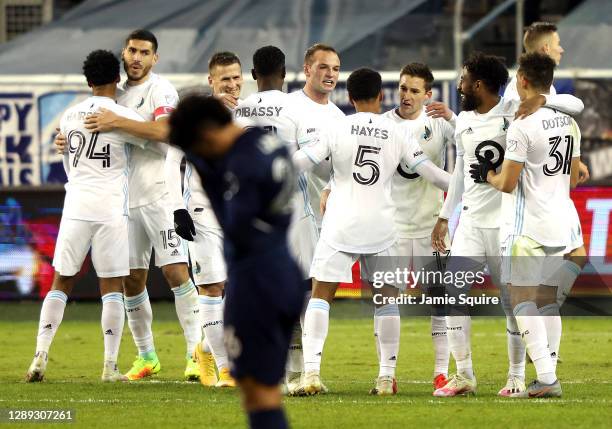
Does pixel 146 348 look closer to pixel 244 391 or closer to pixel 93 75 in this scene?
pixel 93 75

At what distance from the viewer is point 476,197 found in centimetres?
971

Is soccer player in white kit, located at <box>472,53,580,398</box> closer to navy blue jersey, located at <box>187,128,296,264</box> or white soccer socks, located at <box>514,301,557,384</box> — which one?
white soccer socks, located at <box>514,301,557,384</box>

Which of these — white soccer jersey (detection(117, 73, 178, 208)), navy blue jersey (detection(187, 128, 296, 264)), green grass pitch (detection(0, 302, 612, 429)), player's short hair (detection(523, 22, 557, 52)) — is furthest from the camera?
white soccer jersey (detection(117, 73, 178, 208))

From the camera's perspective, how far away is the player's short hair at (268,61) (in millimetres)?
9867

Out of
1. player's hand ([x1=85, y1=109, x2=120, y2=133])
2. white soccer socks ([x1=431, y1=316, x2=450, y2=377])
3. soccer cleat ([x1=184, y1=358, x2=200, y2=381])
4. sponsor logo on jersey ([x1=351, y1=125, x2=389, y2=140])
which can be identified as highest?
player's hand ([x1=85, y1=109, x2=120, y2=133])

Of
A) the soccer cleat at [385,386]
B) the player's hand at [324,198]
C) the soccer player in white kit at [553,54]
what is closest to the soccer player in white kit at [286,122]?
the player's hand at [324,198]

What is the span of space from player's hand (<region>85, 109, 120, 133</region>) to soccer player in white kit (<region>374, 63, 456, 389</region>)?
6.79 feet

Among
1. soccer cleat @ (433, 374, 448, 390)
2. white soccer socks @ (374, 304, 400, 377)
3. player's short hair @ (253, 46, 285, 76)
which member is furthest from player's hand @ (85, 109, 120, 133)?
soccer cleat @ (433, 374, 448, 390)

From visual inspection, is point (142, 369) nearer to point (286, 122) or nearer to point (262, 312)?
point (286, 122)

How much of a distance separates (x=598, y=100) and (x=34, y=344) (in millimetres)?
8518

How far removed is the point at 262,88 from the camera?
33.0 ft

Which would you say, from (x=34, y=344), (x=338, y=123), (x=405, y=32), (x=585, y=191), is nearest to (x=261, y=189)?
(x=338, y=123)

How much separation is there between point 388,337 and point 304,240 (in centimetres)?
97

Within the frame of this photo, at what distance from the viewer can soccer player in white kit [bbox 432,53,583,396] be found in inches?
377
